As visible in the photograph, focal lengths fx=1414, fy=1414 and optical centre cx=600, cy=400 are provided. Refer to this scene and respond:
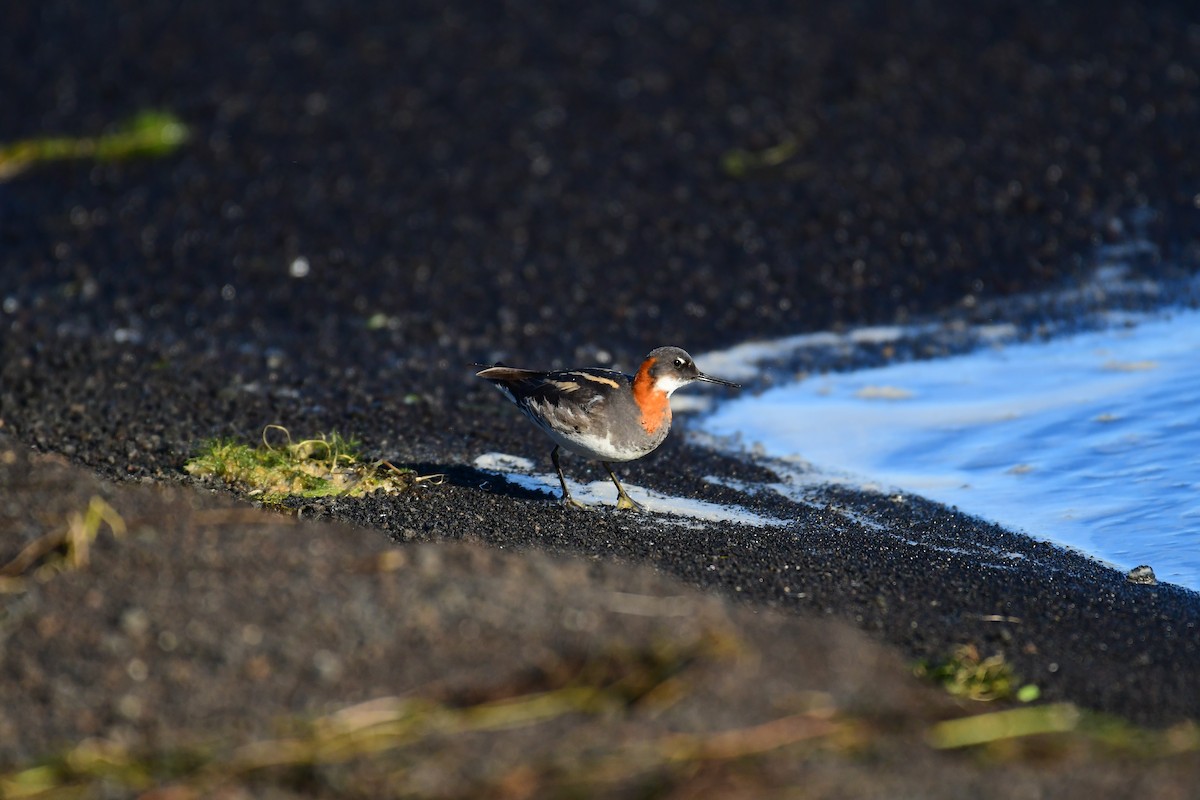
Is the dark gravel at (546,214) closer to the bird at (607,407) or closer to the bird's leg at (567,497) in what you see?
the bird's leg at (567,497)

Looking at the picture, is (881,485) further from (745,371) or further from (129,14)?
(129,14)

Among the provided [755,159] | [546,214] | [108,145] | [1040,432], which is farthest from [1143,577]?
[108,145]

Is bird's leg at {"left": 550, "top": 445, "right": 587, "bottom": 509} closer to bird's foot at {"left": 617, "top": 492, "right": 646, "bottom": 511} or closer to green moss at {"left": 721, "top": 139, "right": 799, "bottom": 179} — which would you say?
bird's foot at {"left": 617, "top": 492, "right": 646, "bottom": 511}

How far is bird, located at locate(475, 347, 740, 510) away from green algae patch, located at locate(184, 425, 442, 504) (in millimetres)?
830

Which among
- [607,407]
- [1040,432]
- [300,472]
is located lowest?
[300,472]

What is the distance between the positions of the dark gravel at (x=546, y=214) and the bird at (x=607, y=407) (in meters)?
0.44

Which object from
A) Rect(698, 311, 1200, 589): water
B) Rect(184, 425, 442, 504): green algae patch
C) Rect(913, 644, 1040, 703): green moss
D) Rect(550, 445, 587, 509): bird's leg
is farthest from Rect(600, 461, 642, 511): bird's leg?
Rect(913, 644, 1040, 703): green moss

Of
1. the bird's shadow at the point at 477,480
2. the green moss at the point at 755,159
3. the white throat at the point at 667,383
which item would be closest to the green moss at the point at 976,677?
the white throat at the point at 667,383

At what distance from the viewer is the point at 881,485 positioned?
9297mm

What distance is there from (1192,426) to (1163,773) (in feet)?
17.4

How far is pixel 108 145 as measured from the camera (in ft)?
50.8

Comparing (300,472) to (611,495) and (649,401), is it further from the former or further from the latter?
(649,401)

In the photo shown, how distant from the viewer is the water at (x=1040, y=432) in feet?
27.9

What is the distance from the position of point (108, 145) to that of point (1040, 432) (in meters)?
10.6
